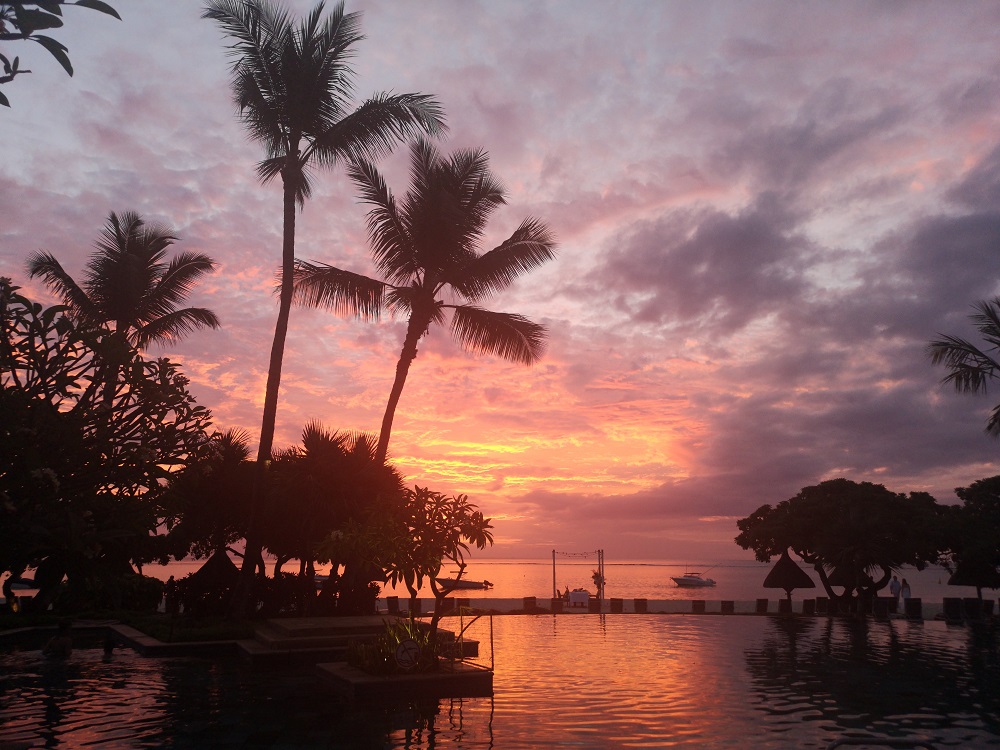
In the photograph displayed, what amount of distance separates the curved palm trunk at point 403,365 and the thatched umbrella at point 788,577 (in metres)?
23.9

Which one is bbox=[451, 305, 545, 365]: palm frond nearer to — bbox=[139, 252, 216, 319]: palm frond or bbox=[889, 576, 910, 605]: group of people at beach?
bbox=[139, 252, 216, 319]: palm frond

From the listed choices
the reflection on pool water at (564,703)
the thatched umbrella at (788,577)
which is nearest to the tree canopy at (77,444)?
the reflection on pool water at (564,703)

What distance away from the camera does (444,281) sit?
92.2 feet

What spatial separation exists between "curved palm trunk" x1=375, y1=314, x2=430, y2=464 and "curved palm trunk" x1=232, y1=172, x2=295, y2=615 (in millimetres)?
3854

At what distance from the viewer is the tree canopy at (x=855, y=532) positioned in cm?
4059

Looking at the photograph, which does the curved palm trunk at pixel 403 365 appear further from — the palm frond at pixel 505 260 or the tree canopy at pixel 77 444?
the tree canopy at pixel 77 444

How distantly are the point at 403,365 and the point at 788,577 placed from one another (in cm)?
2584

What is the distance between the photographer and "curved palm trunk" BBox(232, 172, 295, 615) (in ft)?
81.6

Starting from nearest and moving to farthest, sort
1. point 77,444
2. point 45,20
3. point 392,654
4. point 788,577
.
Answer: point 45,20 < point 77,444 < point 392,654 < point 788,577

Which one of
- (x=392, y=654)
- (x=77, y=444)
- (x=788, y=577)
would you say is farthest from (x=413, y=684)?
(x=788, y=577)

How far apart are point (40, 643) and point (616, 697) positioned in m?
17.6

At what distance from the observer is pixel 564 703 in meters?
14.7

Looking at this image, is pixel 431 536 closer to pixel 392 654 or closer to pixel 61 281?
pixel 392 654

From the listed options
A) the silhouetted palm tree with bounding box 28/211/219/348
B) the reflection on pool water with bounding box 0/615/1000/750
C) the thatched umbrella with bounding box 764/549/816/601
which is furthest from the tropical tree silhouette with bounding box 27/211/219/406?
the thatched umbrella with bounding box 764/549/816/601
